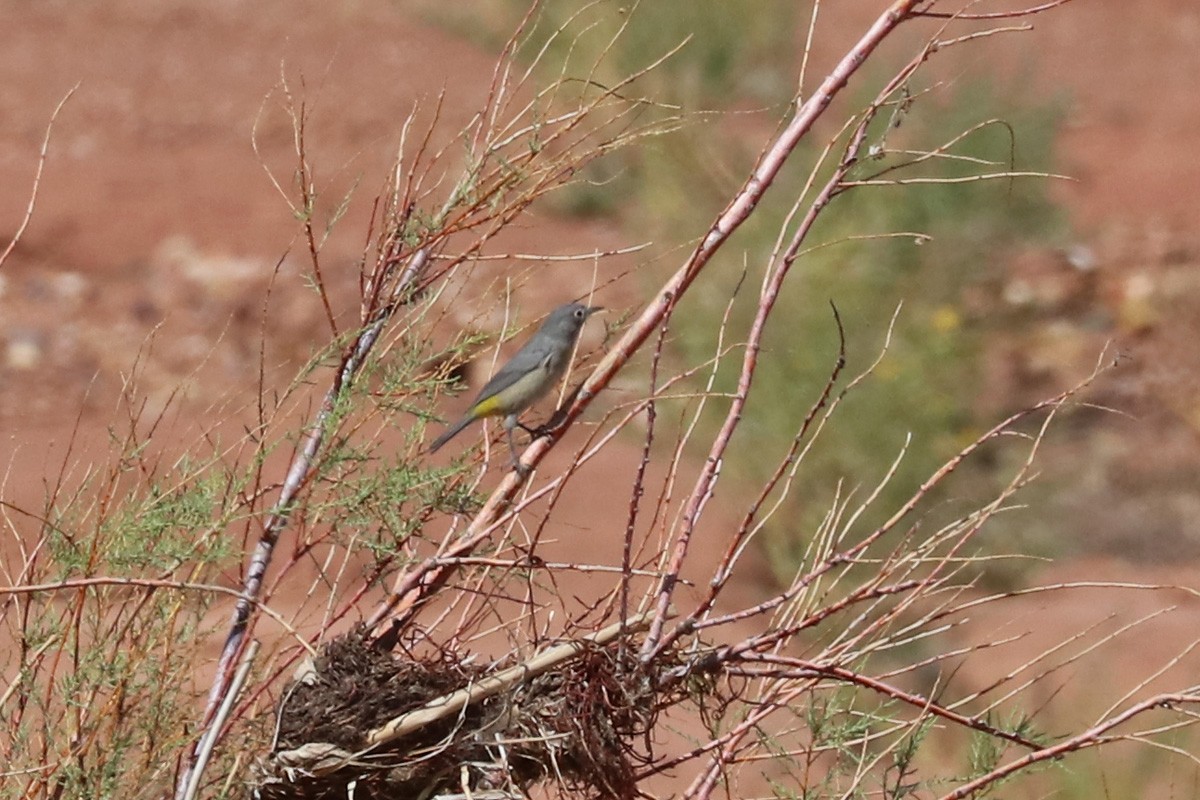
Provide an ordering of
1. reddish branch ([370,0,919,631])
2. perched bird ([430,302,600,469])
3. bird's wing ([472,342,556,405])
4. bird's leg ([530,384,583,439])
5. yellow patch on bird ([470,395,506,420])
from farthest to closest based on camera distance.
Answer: bird's wing ([472,342,556,405]) < perched bird ([430,302,600,469]) < yellow patch on bird ([470,395,506,420]) < bird's leg ([530,384,583,439]) < reddish branch ([370,0,919,631])

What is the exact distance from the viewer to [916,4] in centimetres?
305

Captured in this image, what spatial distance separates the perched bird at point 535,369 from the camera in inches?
190

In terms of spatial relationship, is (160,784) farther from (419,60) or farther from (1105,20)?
(1105,20)

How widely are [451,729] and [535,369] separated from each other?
2157 mm

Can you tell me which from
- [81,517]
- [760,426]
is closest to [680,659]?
[81,517]

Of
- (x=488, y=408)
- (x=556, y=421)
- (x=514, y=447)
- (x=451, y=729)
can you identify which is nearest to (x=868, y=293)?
(x=488, y=408)

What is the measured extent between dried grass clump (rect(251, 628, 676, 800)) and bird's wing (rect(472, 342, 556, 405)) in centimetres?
206

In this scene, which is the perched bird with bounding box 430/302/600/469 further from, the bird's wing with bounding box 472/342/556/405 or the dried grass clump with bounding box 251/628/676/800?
the dried grass clump with bounding box 251/628/676/800

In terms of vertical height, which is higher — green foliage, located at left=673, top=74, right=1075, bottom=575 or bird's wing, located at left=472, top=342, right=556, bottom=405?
green foliage, located at left=673, top=74, right=1075, bottom=575

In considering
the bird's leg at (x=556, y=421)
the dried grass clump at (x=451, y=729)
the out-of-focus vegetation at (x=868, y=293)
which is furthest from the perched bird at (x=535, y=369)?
the dried grass clump at (x=451, y=729)

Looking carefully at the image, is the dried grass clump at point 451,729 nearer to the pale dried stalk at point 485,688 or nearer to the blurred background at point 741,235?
the pale dried stalk at point 485,688

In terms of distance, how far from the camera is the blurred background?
10109 millimetres

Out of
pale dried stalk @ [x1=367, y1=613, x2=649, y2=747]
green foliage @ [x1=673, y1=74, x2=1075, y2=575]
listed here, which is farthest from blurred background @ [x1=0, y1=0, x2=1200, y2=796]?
pale dried stalk @ [x1=367, y1=613, x2=649, y2=747]

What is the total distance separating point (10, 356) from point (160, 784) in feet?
37.7
